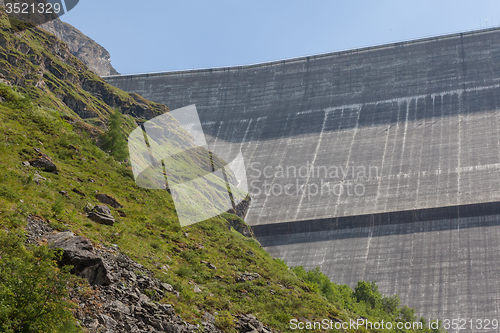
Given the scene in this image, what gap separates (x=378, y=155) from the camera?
47469 millimetres

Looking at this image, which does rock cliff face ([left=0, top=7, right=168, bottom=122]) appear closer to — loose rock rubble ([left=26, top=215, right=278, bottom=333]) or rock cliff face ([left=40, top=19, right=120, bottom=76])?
loose rock rubble ([left=26, top=215, right=278, bottom=333])

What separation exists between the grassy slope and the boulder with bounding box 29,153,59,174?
0.95 ft

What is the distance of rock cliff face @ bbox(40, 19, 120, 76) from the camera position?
95250mm

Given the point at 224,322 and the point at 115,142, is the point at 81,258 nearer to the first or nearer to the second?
the point at 224,322

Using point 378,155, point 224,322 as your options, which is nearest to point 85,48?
point 378,155

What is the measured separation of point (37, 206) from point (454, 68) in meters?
54.9

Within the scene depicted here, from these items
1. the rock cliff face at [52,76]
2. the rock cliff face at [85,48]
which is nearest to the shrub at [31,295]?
the rock cliff face at [52,76]

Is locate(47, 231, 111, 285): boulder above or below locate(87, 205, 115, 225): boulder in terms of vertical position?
below

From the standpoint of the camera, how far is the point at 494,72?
171ft

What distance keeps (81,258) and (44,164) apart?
5521 mm

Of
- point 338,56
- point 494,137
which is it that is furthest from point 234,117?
point 494,137

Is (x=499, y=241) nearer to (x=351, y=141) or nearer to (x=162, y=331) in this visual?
(x=351, y=141)

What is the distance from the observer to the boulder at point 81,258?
30.0 ft

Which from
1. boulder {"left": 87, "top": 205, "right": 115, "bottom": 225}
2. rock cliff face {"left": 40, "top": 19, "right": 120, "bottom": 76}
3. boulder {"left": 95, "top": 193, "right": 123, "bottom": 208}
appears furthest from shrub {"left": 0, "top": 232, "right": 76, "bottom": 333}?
rock cliff face {"left": 40, "top": 19, "right": 120, "bottom": 76}
